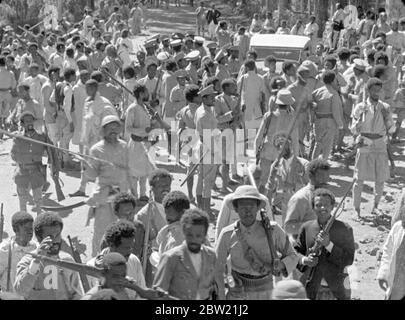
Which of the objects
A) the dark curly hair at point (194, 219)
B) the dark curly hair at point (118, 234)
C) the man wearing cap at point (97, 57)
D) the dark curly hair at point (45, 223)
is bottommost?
the man wearing cap at point (97, 57)

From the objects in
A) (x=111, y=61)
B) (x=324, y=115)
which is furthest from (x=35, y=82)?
(x=324, y=115)

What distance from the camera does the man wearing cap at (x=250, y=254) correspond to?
5922mm

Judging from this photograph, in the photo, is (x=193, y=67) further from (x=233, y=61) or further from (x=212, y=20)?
(x=212, y=20)

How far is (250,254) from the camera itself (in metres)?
5.92

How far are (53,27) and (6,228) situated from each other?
18301 millimetres

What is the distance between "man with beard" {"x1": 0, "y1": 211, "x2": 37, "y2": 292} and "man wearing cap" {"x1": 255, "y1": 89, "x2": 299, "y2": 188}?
3.75 meters

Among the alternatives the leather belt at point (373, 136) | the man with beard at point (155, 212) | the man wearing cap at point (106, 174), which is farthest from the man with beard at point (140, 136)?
the leather belt at point (373, 136)

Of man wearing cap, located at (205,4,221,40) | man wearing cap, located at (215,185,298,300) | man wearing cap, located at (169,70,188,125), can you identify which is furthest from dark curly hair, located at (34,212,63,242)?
man wearing cap, located at (205,4,221,40)

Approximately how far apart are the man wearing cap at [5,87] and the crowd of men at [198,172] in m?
0.03

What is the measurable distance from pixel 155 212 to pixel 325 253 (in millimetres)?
1649

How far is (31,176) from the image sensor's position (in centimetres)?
980

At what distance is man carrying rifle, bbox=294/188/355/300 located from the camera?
6227mm

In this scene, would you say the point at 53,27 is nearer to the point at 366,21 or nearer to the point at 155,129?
the point at 366,21

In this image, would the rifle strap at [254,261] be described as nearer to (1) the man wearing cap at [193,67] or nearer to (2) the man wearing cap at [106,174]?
(2) the man wearing cap at [106,174]
